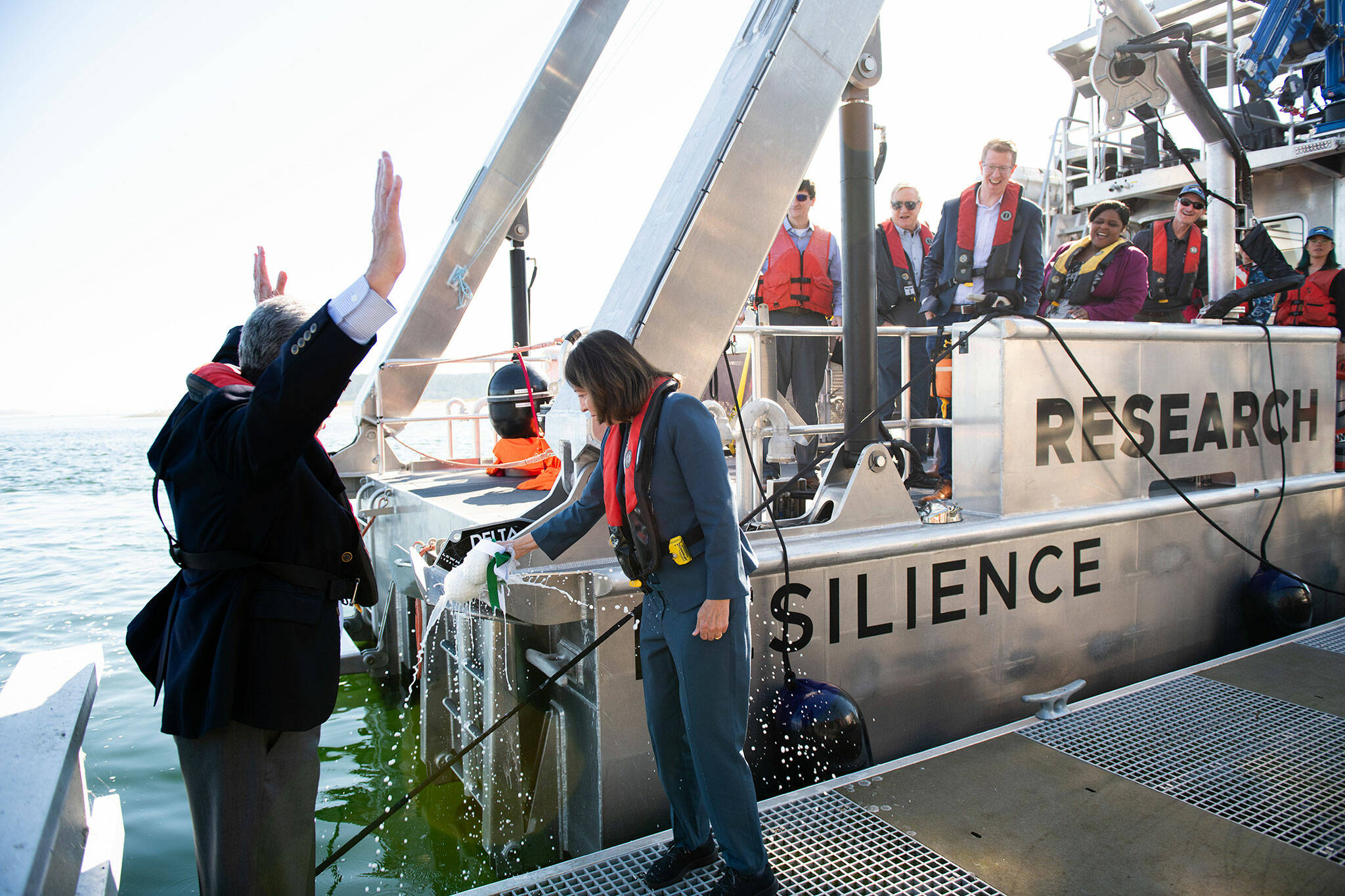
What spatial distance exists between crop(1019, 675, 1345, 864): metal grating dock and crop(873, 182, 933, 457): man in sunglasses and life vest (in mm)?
2844

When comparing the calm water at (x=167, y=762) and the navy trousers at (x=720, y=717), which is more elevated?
the navy trousers at (x=720, y=717)

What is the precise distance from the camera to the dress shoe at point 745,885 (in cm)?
226

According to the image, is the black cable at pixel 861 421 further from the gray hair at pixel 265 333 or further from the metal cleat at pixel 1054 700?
the gray hair at pixel 265 333

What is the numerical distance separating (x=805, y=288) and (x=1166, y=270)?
343 centimetres

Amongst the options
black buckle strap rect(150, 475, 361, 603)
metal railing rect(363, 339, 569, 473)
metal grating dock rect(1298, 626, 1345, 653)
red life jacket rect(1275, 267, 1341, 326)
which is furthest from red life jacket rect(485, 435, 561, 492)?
red life jacket rect(1275, 267, 1341, 326)

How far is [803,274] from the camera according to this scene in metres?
5.68

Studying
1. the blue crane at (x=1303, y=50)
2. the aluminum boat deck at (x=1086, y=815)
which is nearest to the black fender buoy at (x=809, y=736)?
the aluminum boat deck at (x=1086, y=815)

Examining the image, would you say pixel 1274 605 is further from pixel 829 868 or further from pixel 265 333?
pixel 265 333

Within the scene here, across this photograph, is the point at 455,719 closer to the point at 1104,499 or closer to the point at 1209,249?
the point at 1104,499

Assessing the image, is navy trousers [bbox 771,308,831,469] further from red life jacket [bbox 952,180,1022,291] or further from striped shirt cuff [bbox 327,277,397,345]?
striped shirt cuff [bbox 327,277,397,345]

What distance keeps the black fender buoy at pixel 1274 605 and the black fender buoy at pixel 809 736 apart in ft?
10.2

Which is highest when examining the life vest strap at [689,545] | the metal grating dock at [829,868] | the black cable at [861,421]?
the black cable at [861,421]

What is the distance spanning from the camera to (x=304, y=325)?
65.7 inches

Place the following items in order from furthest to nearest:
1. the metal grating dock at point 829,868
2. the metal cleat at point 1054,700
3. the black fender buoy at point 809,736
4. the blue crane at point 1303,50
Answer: the blue crane at point 1303,50, the metal cleat at point 1054,700, the black fender buoy at point 809,736, the metal grating dock at point 829,868
